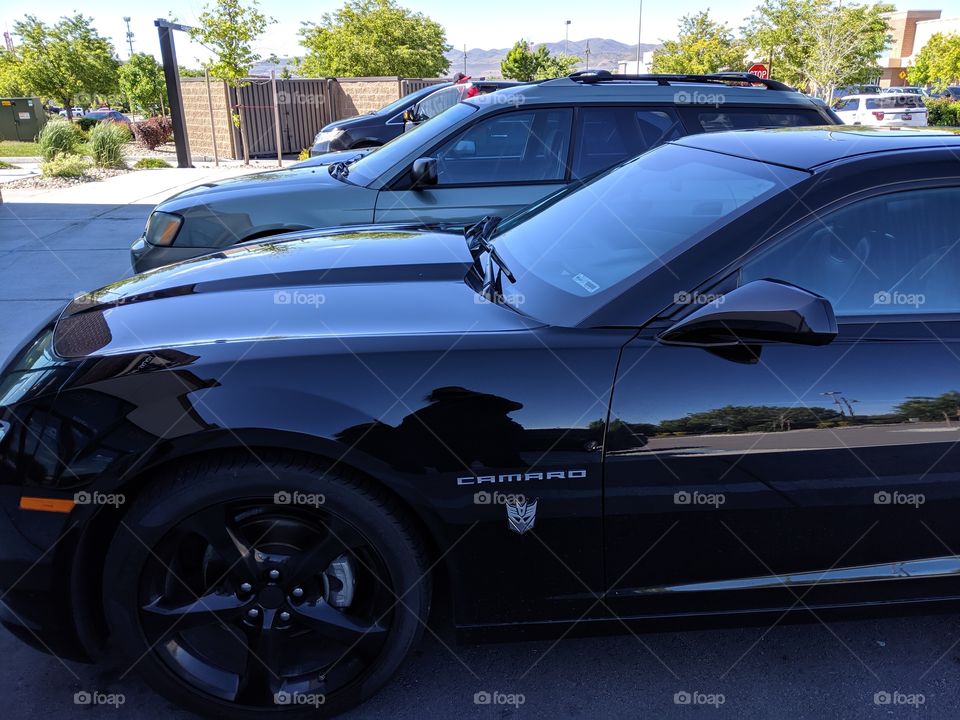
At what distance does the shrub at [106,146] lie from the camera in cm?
1568

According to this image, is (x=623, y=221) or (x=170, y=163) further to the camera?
(x=170, y=163)

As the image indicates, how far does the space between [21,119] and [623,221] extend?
2987 centimetres

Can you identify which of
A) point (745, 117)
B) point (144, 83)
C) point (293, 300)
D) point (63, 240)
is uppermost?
point (144, 83)

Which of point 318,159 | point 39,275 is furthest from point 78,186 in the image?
point 318,159

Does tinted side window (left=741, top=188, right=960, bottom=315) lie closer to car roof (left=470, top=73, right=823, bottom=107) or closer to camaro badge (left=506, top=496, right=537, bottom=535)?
camaro badge (left=506, top=496, right=537, bottom=535)

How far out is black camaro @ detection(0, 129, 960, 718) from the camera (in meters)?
1.96

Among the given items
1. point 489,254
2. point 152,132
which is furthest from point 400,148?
point 152,132

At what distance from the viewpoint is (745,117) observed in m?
5.35

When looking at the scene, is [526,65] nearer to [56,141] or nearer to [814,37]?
[814,37]

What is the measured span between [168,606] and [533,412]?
1.13m

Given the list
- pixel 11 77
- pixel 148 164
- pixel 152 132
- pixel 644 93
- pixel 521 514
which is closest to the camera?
pixel 521 514

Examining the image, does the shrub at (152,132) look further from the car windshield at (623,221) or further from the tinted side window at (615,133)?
the car windshield at (623,221)

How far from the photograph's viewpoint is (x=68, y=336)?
2389mm

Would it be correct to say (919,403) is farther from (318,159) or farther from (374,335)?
(318,159)
